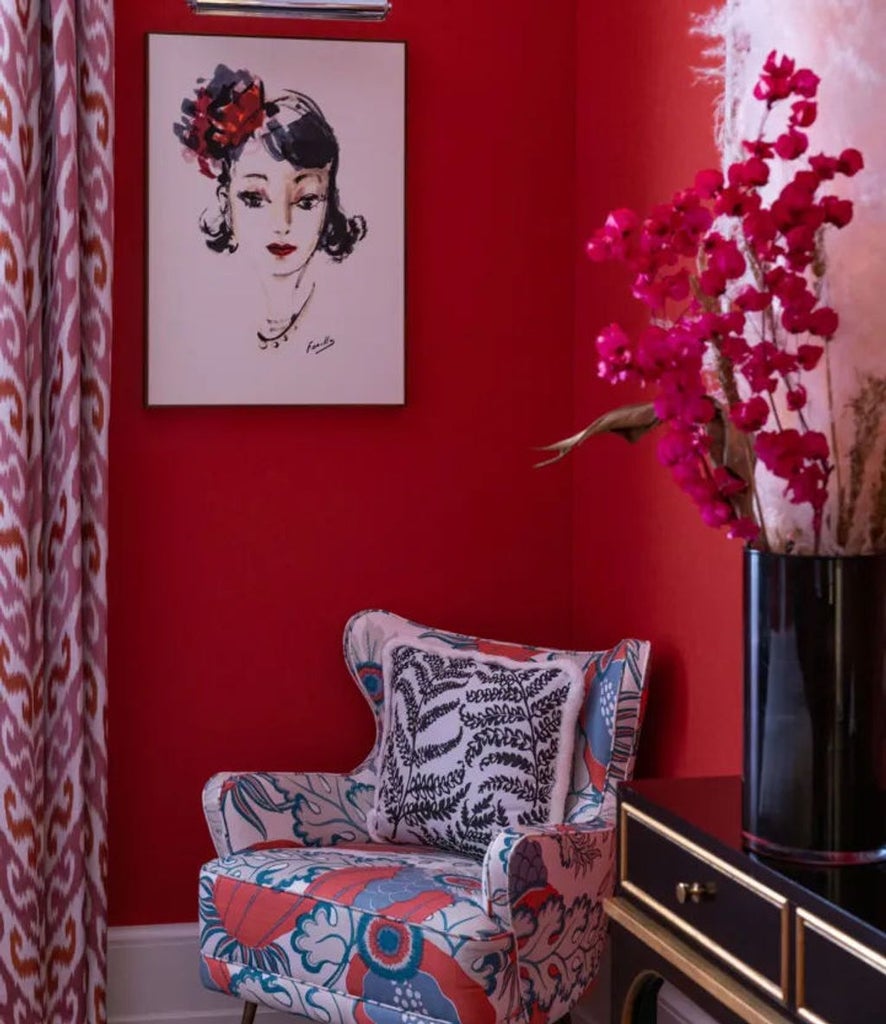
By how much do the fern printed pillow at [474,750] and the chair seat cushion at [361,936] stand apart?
10 centimetres

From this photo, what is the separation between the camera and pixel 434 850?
3.02m

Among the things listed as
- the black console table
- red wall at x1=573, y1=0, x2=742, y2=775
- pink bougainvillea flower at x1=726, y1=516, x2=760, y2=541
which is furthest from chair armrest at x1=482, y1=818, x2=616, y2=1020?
pink bougainvillea flower at x1=726, y1=516, x2=760, y2=541

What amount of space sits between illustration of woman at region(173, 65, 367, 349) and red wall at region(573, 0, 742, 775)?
22.6 inches

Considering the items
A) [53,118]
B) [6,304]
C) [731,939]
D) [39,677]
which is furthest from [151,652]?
[731,939]

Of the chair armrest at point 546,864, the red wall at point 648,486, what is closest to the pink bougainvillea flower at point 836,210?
the red wall at point 648,486

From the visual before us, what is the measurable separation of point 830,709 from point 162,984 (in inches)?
83.6

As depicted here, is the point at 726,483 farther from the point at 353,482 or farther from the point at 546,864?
the point at 353,482

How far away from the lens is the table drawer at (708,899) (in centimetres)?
164

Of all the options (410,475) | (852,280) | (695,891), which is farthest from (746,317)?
(410,475)

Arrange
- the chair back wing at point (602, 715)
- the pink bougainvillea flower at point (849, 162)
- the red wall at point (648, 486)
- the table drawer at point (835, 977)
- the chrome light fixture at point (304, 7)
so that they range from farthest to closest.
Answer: the chair back wing at point (602, 715), the red wall at point (648, 486), the chrome light fixture at point (304, 7), the pink bougainvillea flower at point (849, 162), the table drawer at point (835, 977)

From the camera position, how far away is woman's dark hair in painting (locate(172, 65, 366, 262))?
10.8 ft

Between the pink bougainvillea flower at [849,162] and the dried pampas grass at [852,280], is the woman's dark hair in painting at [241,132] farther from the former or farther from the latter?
the pink bougainvillea flower at [849,162]

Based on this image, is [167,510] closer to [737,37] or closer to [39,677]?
[39,677]

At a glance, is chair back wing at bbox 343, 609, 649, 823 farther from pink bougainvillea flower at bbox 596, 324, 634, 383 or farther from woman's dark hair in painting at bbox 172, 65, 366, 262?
pink bougainvillea flower at bbox 596, 324, 634, 383
